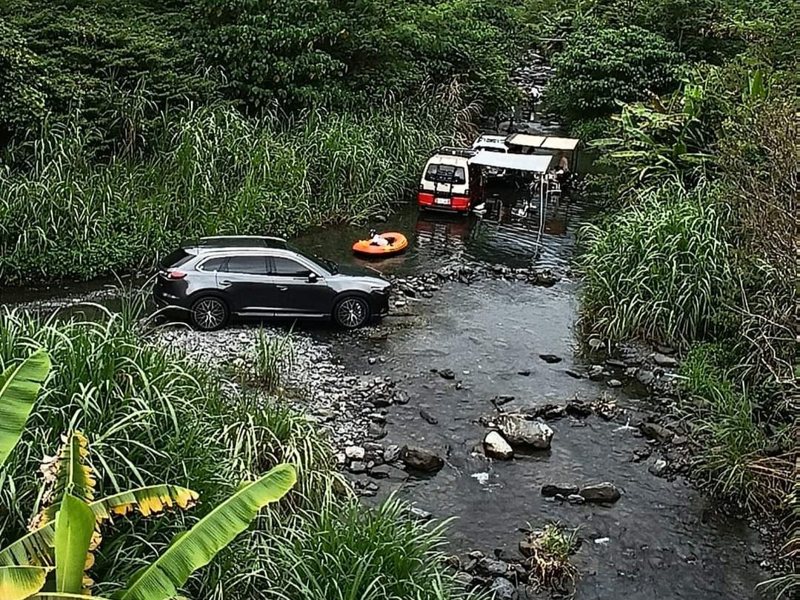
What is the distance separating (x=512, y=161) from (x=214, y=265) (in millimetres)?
10415

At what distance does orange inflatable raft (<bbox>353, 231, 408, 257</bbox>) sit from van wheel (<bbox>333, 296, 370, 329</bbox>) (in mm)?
4350

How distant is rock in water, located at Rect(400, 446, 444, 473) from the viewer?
1072cm

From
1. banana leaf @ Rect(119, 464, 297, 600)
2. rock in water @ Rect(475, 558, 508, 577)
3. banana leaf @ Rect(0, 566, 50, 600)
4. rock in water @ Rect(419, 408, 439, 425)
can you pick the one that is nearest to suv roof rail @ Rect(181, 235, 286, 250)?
→ rock in water @ Rect(419, 408, 439, 425)

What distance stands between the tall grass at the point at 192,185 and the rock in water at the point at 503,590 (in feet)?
34.7

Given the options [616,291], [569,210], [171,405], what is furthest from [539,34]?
[171,405]

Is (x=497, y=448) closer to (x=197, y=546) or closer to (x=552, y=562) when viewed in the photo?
(x=552, y=562)

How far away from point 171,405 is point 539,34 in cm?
3647

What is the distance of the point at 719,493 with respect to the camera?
10461 mm

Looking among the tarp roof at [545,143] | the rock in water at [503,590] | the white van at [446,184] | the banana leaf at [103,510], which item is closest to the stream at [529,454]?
the rock in water at [503,590]

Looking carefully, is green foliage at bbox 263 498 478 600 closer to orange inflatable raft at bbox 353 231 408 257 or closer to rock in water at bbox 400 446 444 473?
rock in water at bbox 400 446 444 473

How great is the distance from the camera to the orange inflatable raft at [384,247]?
18844 mm

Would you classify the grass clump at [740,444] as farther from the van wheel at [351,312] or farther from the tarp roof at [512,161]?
the tarp roof at [512,161]

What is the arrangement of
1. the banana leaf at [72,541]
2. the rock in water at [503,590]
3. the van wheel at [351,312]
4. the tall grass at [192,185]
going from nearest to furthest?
1. the banana leaf at [72,541]
2. the rock in water at [503,590]
3. the van wheel at [351,312]
4. the tall grass at [192,185]

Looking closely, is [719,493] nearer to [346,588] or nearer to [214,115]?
[346,588]
